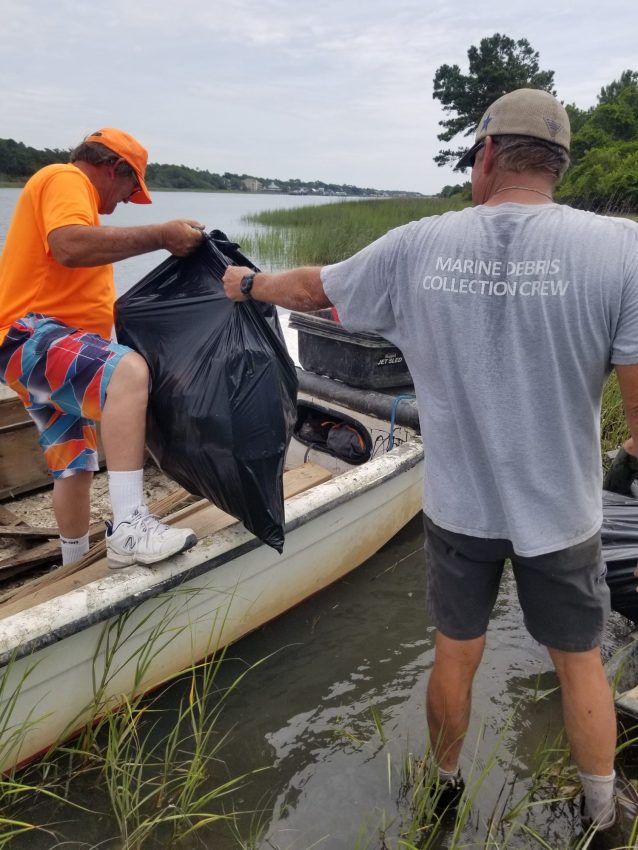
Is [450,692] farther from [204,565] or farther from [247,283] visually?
[247,283]

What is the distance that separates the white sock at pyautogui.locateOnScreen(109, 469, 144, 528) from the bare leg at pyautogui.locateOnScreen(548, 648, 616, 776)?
1404 millimetres

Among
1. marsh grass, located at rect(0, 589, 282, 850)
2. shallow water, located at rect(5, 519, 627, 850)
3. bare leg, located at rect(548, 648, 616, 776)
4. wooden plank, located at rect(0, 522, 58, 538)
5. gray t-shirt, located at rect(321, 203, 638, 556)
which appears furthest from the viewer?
wooden plank, located at rect(0, 522, 58, 538)

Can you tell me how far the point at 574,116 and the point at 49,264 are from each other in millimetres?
43824

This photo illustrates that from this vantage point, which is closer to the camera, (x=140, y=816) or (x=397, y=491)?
(x=140, y=816)

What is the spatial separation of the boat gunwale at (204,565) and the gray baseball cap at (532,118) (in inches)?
64.2

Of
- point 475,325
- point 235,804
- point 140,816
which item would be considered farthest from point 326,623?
point 475,325

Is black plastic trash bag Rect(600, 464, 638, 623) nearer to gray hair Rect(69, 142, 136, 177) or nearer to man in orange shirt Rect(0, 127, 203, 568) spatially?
man in orange shirt Rect(0, 127, 203, 568)

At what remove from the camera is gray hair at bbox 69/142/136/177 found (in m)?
2.37

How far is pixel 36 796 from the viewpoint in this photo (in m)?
2.08

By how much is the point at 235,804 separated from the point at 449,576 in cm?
111

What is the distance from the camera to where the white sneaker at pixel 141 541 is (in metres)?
2.21

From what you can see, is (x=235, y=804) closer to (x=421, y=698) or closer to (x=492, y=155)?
(x=421, y=698)

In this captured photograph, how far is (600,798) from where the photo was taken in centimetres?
177

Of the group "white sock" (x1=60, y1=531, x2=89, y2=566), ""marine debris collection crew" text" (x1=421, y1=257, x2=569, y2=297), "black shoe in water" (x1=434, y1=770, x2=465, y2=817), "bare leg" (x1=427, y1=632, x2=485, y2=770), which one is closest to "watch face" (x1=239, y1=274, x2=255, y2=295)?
""marine debris collection crew" text" (x1=421, y1=257, x2=569, y2=297)
